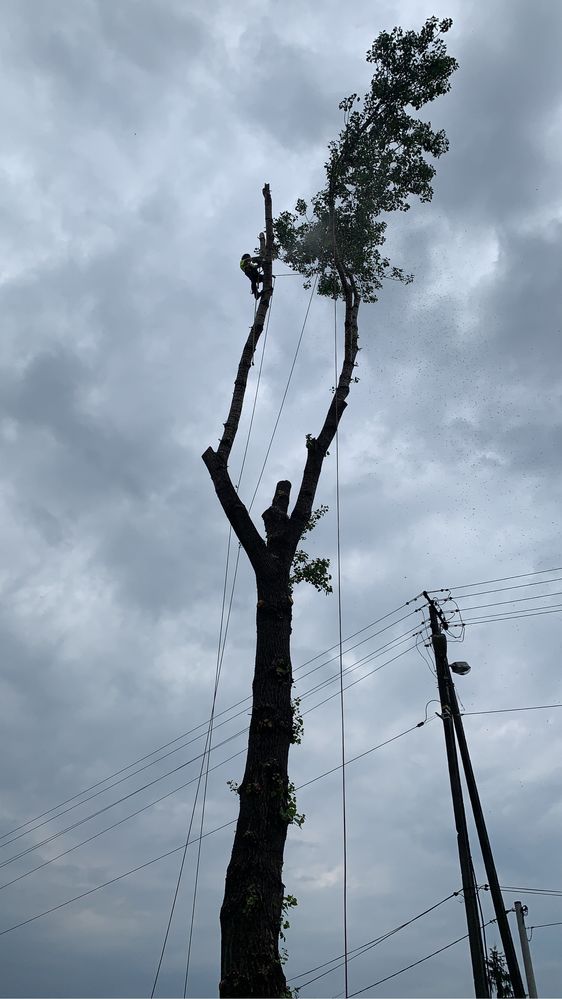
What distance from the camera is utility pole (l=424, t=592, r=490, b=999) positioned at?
1057cm

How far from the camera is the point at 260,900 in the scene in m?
5.53

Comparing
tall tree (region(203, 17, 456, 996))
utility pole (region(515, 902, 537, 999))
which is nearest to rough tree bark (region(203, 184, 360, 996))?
tall tree (region(203, 17, 456, 996))

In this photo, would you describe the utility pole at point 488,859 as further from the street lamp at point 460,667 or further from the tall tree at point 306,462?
the tall tree at point 306,462

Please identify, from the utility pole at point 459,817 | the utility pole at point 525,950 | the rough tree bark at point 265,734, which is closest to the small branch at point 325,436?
the rough tree bark at point 265,734

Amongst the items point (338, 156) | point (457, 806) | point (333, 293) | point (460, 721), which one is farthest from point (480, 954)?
point (338, 156)

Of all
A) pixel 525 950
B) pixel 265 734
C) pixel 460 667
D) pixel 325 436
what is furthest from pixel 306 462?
pixel 525 950

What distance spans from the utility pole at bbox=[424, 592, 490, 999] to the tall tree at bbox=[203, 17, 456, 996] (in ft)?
19.3

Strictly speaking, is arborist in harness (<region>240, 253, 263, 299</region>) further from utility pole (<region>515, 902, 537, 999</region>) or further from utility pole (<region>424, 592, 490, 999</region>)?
utility pole (<region>515, 902, 537, 999</region>)

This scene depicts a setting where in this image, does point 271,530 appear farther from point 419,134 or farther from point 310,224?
point 419,134

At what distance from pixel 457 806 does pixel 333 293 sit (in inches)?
348

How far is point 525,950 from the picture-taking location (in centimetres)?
1692

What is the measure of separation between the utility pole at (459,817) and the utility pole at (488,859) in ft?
0.45

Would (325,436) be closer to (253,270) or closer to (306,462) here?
(306,462)

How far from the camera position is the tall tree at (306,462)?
5531mm
